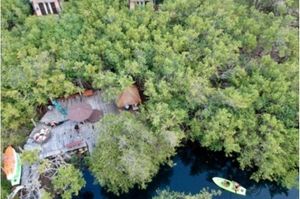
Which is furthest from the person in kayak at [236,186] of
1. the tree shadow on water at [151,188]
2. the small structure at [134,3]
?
the small structure at [134,3]

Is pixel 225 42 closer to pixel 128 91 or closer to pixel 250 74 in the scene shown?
pixel 250 74

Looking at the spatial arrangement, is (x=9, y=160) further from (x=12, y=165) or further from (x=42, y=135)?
(x=42, y=135)

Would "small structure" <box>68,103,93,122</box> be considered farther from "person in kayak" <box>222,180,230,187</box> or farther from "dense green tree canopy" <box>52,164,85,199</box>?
"person in kayak" <box>222,180,230,187</box>

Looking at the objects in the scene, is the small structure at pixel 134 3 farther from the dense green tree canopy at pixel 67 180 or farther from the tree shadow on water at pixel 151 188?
the dense green tree canopy at pixel 67 180

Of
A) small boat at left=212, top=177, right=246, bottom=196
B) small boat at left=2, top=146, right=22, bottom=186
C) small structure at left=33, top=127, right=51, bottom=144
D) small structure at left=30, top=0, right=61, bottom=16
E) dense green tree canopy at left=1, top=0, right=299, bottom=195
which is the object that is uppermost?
small structure at left=30, top=0, right=61, bottom=16

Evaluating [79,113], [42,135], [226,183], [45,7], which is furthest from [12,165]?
[45,7]

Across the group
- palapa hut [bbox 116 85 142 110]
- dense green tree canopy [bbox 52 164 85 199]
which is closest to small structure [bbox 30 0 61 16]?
palapa hut [bbox 116 85 142 110]
